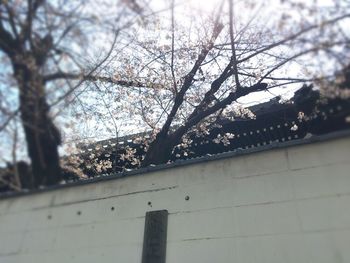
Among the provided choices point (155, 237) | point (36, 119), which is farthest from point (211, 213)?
point (36, 119)

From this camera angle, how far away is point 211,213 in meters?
4.70

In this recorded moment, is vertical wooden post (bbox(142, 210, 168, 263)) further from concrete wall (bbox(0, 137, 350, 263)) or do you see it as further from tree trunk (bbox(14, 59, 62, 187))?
tree trunk (bbox(14, 59, 62, 187))

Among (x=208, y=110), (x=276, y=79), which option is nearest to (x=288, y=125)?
(x=276, y=79)

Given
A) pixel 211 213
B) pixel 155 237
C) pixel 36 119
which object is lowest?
pixel 155 237

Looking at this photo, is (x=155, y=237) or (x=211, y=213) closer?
(x=211, y=213)

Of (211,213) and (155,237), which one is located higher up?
(211,213)

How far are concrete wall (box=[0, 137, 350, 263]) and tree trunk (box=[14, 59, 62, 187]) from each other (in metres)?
1.27

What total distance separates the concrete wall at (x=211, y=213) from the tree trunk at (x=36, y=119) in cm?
127

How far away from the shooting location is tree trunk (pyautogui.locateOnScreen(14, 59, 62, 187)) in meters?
4.04

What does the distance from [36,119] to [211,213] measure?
218cm

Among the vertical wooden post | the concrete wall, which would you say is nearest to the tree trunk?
the concrete wall

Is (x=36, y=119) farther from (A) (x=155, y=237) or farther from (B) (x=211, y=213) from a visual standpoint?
(B) (x=211, y=213)

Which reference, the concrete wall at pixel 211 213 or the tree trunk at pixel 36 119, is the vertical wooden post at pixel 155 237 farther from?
the tree trunk at pixel 36 119

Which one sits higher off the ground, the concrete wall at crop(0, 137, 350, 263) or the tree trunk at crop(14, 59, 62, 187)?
the tree trunk at crop(14, 59, 62, 187)
